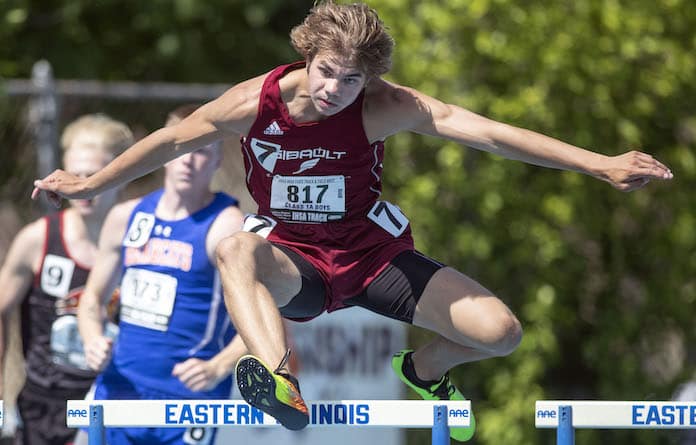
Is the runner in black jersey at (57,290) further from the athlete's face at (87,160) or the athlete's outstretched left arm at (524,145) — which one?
the athlete's outstretched left arm at (524,145)

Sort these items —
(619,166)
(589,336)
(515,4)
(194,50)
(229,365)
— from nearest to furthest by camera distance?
(619,166) → (229,365) → (515,4) → (589,336) → (194,50)

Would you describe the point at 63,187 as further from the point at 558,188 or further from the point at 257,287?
the point at 558,188

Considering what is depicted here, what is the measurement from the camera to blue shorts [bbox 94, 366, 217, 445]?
563cm

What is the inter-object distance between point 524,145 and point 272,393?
1194 mm

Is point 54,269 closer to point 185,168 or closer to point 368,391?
point 185,168

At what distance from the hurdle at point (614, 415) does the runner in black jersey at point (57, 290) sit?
8.01ft

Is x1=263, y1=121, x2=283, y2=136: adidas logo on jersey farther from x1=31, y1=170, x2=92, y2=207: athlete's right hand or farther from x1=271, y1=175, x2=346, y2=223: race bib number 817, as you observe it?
x1=31, y1=170, x2=92, y2=207: athlete's right hand

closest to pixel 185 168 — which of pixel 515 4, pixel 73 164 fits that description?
pixel 73 164

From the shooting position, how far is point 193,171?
571 cm

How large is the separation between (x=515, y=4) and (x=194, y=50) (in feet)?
8.34

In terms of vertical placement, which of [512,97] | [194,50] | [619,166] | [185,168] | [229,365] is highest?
[194,50]

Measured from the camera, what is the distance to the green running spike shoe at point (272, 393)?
414 cm

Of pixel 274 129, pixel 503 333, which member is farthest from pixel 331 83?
pixel 503 333

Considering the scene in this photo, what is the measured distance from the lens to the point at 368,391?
24.1ft
